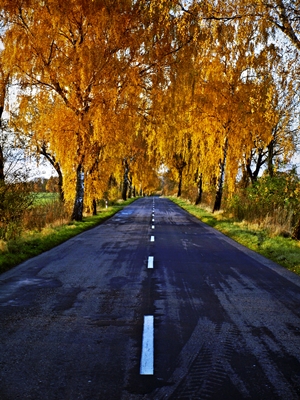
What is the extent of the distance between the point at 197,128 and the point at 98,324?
69.6 ft

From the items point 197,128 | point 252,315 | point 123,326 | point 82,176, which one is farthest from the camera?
point 197,128

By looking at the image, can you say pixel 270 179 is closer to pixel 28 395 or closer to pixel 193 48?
pixel 193 48

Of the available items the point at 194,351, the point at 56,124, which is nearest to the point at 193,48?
the point at 56,124

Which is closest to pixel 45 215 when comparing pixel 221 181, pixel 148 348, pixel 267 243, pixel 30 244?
pixel 30 244

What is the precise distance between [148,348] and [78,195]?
57.5 feet

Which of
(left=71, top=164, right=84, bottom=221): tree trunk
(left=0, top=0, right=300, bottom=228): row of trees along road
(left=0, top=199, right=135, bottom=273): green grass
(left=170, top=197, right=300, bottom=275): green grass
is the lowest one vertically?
(left=0, top=199, right=135, bottom=273): green grass

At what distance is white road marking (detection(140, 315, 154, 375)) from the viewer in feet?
13.3

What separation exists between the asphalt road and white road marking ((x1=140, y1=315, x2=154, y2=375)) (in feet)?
0.05

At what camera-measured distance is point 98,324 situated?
17.9ft

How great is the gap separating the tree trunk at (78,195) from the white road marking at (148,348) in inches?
637

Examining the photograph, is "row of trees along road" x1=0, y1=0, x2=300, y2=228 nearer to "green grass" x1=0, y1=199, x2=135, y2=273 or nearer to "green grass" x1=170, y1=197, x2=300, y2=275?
"green grass" x1=170, y1=197, x2=300, y2=275

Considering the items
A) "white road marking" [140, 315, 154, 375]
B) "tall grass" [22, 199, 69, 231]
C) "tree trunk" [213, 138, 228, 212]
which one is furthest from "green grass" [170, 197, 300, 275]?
"tall grass" [22, 199, 69, 231]

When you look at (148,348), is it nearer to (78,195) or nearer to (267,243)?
(267,243)

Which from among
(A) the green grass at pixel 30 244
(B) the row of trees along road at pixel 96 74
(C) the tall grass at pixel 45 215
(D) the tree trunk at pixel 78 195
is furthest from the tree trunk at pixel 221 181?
(A) the green grass at pixel 30 244
